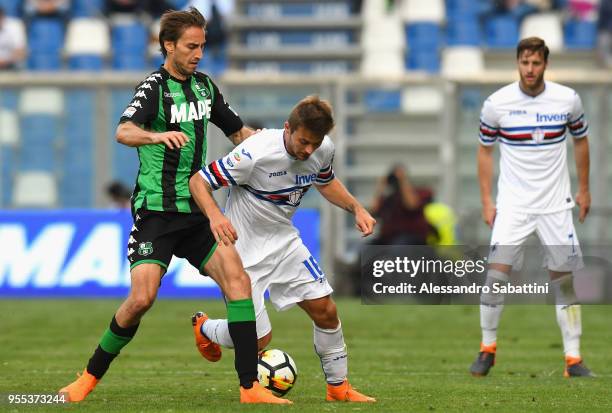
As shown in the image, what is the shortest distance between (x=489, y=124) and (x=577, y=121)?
2.06ft

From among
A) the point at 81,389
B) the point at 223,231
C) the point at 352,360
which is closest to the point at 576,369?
the point at 352,360

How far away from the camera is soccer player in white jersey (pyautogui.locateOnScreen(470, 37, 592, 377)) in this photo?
376 inches

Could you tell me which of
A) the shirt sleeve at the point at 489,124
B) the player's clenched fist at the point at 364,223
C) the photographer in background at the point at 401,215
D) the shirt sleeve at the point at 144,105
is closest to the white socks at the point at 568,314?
the shirt sleeve at the point at 489,124

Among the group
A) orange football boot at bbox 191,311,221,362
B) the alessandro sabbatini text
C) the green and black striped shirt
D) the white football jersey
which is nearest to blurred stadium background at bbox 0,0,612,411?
orange football boot at bbox 191,311,221,362

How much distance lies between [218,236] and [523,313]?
10.1 meters

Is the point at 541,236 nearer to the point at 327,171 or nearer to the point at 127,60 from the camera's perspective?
the point at 327,171

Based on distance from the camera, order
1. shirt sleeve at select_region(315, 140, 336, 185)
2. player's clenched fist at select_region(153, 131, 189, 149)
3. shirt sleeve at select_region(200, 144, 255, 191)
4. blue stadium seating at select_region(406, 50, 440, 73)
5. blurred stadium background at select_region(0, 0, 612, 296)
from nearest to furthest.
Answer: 1. player's clenched fist at select_region(153, 131, 189, 149)
2. shirt sleeve at select_region(200, 144, 255, 191)
3. shirt sleeve at select_region(315, 140, 336, 185)
4. blurred stadium background at select_region(0, 0, 612, 296)
5. blue stadium seating at select_region(406, 50, 440, 73)

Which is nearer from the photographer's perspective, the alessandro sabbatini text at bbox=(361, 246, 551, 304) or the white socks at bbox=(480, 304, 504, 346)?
the alessandro sabbatini text at bbox=(361, 246, 551, 304)

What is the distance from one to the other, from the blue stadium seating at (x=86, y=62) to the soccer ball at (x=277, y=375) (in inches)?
662

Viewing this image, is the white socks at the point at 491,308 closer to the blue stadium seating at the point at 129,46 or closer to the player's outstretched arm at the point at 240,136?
the player's outstretched arm at the point at 240,136

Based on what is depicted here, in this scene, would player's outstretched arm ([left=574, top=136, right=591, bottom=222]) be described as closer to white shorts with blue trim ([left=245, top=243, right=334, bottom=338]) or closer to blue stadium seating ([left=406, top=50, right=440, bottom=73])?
white shorts with blue trim ([left=245, top=243, right=334, bottom=338])

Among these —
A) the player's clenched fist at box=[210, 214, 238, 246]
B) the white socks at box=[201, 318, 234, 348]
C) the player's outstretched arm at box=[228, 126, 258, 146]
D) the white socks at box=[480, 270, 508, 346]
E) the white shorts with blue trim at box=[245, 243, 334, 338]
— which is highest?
the player's outstretched arm at box=[228, 126, 258, 146]

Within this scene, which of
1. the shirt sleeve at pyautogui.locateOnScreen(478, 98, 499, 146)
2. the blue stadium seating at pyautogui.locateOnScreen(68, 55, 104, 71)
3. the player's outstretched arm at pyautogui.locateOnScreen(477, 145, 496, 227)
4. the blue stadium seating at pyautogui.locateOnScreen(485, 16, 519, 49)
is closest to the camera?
the shirt sleeve at pyautogui.locateOnScreen(478, 98, 499, 146)

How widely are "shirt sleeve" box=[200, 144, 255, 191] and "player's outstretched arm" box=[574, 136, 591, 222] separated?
326 centimetres
